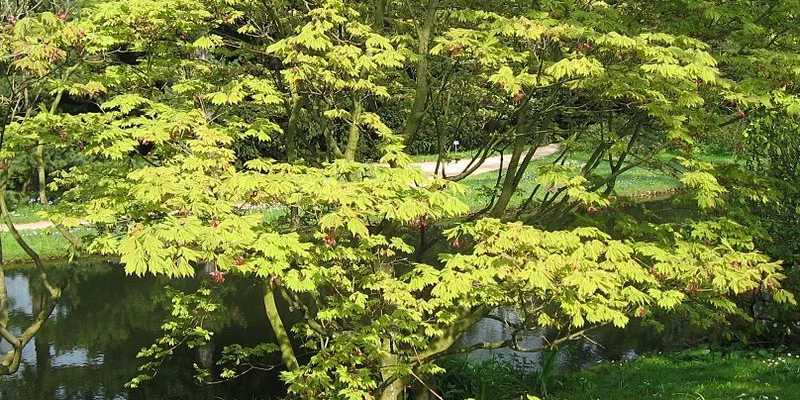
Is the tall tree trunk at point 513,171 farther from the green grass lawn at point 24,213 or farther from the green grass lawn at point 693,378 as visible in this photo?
the green grass lawn at point 24,213

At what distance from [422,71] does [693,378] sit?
236 inches

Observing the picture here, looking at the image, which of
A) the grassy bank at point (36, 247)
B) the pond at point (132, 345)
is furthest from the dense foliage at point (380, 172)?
Answer: the grassy bank at point (36, 247)

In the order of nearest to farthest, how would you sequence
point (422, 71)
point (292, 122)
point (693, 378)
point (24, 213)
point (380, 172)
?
point (380, 172)
point (422, 71)
point (292, 122)
point (693, 378)
point (24, 213)

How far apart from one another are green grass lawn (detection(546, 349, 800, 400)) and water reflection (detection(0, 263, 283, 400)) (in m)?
5.00

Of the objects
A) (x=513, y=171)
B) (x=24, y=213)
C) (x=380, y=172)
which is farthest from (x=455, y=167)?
(x=380, y=172)

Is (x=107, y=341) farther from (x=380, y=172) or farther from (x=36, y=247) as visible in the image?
(x=380, y=172)

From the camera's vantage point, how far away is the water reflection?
1222 centimetres

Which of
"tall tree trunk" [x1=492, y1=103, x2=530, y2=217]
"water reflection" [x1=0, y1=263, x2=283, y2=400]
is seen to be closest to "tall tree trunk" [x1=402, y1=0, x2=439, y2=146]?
"tall tree trunk" [x1=492, y1=103, x2=530, y2=217]

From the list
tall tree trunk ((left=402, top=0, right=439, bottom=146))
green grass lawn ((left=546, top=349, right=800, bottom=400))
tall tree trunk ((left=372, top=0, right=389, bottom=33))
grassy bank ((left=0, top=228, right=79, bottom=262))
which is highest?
tall tree trunk ((left=372, top=0, right=389, bottom=33))

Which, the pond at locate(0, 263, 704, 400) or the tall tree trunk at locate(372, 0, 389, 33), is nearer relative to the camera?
the tall tree trunk at locate(372, 0, 389, 33)

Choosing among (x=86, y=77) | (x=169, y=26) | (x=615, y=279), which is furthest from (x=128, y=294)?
(x=615, y=279)

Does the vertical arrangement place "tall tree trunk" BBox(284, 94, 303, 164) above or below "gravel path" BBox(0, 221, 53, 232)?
above

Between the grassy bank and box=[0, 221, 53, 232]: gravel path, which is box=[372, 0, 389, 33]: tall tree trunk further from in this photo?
box=[0, 221, 53, 232]: gravel path

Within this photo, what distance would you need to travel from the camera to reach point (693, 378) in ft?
34.9
